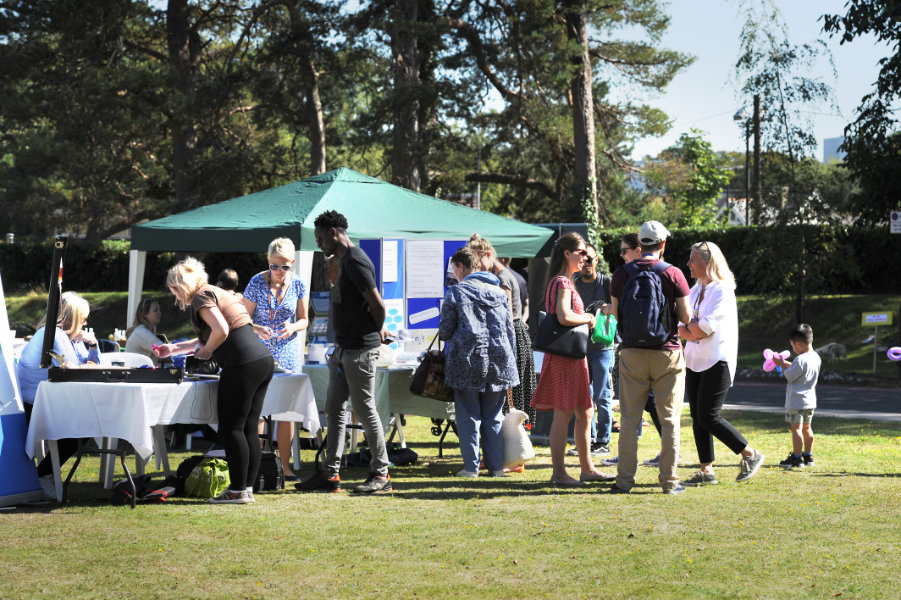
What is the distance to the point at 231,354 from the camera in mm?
6680

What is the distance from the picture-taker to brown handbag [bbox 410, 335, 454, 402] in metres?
7.99

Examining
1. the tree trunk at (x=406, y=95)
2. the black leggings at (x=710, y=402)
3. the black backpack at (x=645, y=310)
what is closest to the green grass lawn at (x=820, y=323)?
the tree trunk at (x=406, y=95)

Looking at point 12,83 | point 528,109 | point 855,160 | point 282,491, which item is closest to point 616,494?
point 282,491

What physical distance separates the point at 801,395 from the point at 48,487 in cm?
571

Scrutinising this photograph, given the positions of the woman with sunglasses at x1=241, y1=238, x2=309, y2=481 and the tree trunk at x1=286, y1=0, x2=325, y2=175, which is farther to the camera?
the tree trunk at x1=286, y1=0, x2=325, y2=175

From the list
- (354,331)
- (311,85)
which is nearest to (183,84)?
(311,85)

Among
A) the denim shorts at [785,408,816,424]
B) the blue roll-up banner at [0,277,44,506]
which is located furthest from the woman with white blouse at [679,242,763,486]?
the blue roll-up banner at [0,277,44,506]

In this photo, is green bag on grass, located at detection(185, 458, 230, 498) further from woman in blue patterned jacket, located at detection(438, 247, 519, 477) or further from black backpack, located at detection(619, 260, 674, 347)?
black backpack, located at detection(619, 260, 674, 347)

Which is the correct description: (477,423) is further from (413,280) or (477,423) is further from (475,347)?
(413,280)

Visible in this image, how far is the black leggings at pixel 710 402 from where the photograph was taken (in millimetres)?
7402

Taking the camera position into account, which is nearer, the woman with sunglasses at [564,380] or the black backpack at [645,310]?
the black backpack at [645,310]

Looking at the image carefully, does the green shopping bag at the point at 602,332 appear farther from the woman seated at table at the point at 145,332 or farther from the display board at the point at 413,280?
the woman seated at table at the point at 145,332

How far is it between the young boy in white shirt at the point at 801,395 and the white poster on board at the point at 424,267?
12.7ft

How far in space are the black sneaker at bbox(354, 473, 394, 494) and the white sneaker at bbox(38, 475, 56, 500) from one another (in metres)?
2.06
